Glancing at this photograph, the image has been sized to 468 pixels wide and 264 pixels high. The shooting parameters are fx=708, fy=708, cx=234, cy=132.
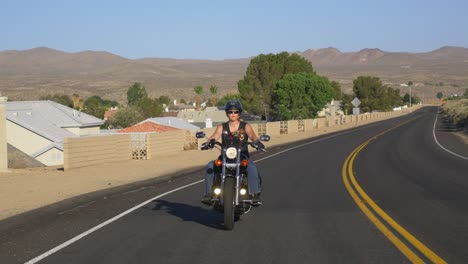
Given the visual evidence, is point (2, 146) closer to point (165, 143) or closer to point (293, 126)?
point (165, 143)

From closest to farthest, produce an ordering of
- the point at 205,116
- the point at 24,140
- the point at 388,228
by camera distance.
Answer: the point at 388,228
the point at 24,140
the point at 205,116

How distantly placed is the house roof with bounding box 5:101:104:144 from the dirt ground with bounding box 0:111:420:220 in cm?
2623

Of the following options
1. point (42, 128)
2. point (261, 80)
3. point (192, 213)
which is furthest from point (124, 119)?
point (192, 213)

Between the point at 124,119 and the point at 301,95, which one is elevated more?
the point at 301,95

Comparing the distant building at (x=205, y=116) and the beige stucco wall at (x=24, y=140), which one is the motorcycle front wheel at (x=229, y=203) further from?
the distant building at (x=205, y=116)

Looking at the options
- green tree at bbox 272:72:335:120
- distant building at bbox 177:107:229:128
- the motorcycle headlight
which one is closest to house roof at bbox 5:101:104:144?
Result: green tree at bbox 272:72:335:120

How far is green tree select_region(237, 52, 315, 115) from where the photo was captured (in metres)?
104

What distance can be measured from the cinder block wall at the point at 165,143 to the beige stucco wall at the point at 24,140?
1801cm

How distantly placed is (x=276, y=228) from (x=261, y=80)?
94.3 m

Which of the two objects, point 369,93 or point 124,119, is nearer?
point 124,119

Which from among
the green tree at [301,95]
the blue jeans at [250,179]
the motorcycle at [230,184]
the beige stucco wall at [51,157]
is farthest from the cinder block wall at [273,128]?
the motorcycle at [230,184]

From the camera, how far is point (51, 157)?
186 ft

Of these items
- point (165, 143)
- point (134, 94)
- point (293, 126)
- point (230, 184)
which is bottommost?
point (293, 126)

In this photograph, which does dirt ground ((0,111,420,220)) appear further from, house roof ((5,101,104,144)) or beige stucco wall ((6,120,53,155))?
house roof ((5,101,104,144))
